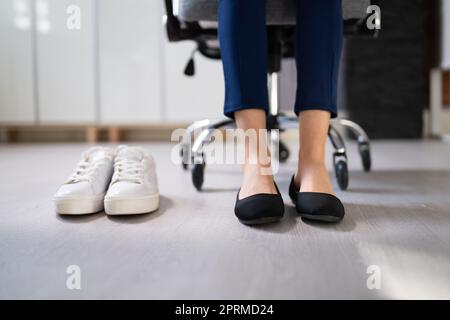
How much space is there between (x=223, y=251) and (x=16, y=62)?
2787mm

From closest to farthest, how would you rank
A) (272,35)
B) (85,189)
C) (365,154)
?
(85,189), (272,35), (365,154)

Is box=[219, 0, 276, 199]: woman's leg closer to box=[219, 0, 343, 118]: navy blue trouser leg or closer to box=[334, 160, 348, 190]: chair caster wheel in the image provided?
box=[219, 0, 343, 118]: navy blue trouser leg

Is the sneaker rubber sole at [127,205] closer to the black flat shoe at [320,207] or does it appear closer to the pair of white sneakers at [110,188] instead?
Answer: the pair of white sneakers at [110,188]

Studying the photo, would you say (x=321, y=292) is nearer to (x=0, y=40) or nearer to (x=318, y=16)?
(x=318, y=16)

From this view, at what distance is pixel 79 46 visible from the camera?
291 centimetres

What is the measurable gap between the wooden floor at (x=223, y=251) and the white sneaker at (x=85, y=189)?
0.02 metres

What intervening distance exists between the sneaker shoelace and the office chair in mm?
223

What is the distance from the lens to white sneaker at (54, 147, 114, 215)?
0.84 metres

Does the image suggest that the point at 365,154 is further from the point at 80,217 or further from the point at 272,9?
the point at 80,217

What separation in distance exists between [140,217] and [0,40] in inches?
103

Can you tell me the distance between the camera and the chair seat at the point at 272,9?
1.02 meters

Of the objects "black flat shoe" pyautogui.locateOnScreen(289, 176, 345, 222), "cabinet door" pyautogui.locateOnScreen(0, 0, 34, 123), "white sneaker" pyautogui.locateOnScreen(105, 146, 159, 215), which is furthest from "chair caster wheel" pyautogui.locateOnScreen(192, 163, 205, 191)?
"cabinet door" pyautogui.locateOnScreen(0, 0, 34, 123)

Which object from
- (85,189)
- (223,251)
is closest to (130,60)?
(85,189)

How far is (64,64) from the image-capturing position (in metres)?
2.93
